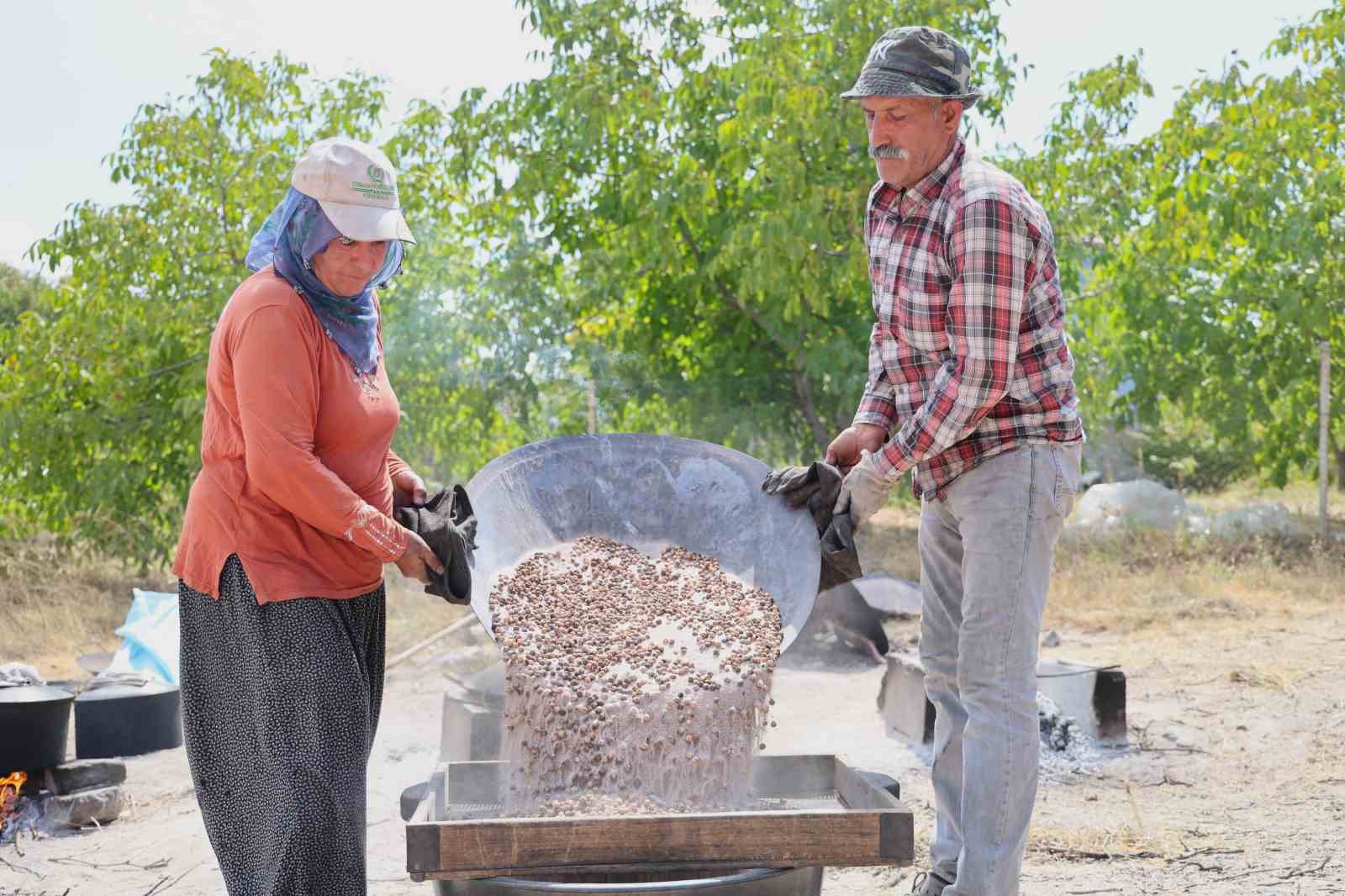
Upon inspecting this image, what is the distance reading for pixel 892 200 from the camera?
2889 mm

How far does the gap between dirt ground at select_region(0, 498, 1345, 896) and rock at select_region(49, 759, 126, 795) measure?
0.16 m

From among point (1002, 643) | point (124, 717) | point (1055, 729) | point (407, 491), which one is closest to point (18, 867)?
point (124, 717)

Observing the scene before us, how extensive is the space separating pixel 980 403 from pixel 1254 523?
7.87 meters

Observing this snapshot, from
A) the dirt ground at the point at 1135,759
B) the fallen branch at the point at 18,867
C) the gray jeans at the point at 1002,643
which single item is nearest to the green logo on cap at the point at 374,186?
the gray jeans at the point at 1002,643

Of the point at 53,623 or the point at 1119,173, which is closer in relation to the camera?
the point at 53,623

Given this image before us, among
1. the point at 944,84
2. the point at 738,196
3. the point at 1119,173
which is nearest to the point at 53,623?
the point at 738,196

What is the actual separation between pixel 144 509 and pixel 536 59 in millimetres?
4127

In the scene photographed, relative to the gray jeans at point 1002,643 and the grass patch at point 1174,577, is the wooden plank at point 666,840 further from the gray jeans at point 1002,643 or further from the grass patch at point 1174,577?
the grass patch at point 1174,577

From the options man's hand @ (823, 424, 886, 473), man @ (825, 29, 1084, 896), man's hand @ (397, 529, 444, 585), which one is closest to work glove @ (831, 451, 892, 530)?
man @ (825, 29, 1084, 896)

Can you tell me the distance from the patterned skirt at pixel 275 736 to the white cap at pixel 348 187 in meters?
0.70

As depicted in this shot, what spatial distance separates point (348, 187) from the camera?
92.7 inches

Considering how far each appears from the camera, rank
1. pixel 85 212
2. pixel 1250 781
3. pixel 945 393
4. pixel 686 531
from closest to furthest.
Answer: pixel 945 393 → pixel 686 531 → pixel 1250 781 → pixel 85 212

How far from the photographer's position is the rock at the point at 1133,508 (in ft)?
32.0

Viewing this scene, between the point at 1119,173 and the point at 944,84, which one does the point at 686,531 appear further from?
the point at 1119,173
